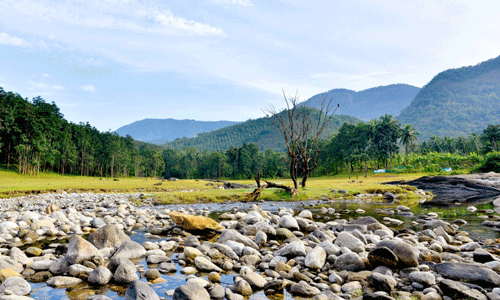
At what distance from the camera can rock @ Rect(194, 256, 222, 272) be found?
7.43m

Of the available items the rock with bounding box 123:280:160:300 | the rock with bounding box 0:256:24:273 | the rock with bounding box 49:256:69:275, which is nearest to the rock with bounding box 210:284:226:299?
the rock with bounding box 123:280:160:300

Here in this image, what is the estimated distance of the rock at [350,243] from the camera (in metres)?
8.56

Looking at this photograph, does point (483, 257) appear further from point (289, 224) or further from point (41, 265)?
point (41, 265)

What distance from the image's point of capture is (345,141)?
9525cm

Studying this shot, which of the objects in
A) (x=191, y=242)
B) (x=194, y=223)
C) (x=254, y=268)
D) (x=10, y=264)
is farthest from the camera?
(x=194, y=223)

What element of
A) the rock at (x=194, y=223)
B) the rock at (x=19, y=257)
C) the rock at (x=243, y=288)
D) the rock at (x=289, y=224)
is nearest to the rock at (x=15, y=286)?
the rock at (x=19, y=257)

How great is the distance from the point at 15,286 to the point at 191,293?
3.62m

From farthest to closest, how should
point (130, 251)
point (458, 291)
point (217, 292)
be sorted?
point (130, 251), point (217, 292), point (458, 291)

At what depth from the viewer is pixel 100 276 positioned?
6.58 m

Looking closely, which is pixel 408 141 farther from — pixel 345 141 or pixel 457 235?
pixel 457 235

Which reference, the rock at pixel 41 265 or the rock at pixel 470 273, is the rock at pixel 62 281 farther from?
the rock at pixel 470 273

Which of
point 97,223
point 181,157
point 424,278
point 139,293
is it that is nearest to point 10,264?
point 139,293

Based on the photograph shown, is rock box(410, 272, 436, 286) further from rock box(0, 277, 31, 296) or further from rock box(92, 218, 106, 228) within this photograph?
rock box(92, 218, 106, 228)

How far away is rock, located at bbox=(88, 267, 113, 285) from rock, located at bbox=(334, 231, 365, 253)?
629 centimetres
